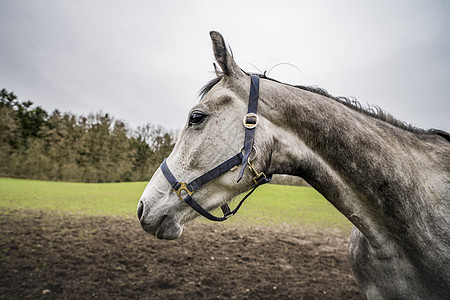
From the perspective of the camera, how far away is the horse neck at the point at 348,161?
66.9 inches

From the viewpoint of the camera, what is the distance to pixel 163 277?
5004 mm

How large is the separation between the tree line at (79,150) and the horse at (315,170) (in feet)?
90.5

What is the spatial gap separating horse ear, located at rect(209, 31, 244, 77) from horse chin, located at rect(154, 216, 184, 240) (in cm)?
131

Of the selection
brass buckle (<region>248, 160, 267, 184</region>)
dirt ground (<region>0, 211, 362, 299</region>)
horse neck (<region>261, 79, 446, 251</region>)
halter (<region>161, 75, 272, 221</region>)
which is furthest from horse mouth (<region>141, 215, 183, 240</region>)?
dirt ground (<region>0, 211, 362, 299</region>)

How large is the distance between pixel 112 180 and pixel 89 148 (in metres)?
5.91

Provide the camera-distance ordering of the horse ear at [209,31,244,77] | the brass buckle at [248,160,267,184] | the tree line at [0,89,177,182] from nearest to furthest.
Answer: the brass buckle at [248,160,267,184]
the horse ear at [209,31,244,77]
the tree line at [0,89,177,182]

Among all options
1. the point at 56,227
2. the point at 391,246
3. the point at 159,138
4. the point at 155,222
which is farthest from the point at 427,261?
the point at 159,138

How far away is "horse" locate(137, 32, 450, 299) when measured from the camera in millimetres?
1694

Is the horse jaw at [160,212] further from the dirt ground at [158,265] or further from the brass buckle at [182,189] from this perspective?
the dirt ground at [158,265]

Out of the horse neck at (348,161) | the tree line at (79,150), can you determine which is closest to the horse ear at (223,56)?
the horse neck at (348,161)

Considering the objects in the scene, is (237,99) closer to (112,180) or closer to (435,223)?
(435,223)

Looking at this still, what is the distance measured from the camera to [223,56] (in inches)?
71.4

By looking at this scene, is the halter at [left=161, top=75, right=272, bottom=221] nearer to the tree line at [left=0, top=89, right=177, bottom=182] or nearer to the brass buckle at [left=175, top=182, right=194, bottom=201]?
the brass buckle at [left=175, top=182, right=194, bottom=201]

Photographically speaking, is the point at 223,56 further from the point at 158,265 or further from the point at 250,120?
the point at 158,265
